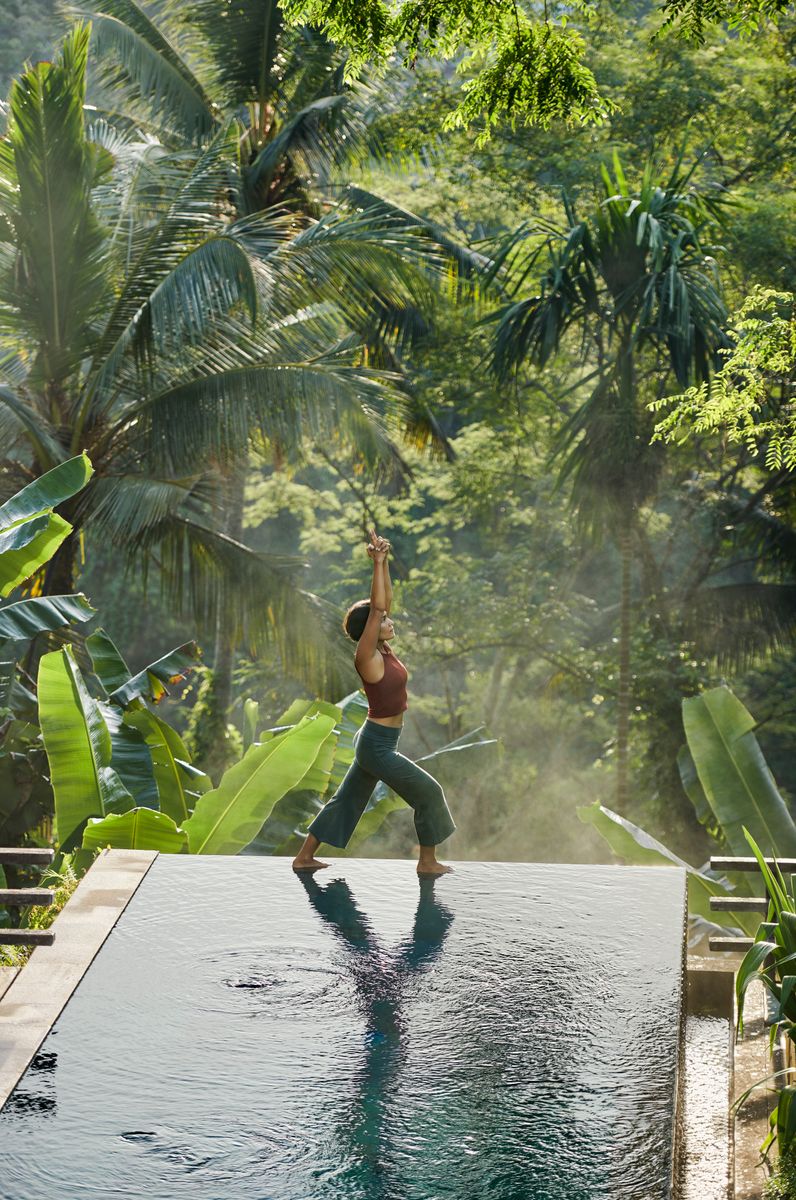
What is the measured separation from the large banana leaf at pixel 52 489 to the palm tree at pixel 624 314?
5452mm

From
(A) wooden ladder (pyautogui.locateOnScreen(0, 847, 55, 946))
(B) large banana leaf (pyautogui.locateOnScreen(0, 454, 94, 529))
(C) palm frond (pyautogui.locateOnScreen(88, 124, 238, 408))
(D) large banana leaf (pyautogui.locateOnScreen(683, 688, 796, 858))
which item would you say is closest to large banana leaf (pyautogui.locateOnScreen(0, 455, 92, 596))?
(B) large banana leaf (pyautogui.locateOnScreen(0, 454, 94, 529))

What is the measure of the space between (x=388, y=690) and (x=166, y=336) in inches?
259

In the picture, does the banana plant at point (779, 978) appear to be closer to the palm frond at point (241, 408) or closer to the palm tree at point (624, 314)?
the palm tree at point (624, 314)

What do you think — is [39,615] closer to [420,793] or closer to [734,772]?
[420,793]

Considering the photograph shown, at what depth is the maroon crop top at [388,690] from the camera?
19.5 ft

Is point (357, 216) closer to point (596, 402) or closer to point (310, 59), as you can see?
point (596, 402)

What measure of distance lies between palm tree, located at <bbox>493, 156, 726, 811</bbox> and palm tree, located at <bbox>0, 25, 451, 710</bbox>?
148 cm

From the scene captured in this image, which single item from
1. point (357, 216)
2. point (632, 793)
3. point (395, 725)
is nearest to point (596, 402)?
point (357, 216)

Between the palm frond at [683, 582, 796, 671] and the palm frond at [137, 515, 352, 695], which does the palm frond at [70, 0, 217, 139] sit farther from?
the palm frond at [683, 582, 796, 671]

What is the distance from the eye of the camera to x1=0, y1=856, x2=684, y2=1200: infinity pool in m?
3.68

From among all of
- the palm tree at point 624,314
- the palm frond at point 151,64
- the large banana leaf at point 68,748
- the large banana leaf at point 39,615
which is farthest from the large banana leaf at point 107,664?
the palm frond at point 151,64

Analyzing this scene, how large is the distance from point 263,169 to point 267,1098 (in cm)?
1353

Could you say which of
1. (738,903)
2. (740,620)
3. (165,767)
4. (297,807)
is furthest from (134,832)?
(740,620)

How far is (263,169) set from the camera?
631 inches
